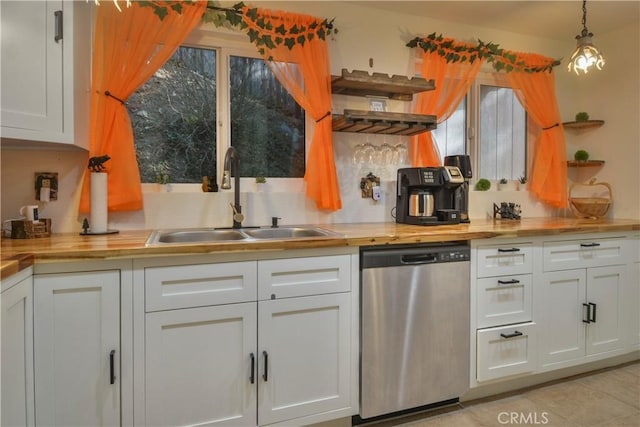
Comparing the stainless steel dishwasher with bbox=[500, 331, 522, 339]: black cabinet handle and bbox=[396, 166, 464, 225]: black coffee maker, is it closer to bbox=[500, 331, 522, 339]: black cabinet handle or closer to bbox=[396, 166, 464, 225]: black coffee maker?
bbox=[500, 331, 522, 339]: black cabinet handle

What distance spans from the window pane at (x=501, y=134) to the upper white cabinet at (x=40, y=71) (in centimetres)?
271

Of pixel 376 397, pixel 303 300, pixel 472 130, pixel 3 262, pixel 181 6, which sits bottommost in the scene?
pixel 376 397

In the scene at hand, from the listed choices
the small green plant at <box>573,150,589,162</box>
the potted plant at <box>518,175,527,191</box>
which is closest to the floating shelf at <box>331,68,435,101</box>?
the potted plant at <box>518,175,527,191</box>

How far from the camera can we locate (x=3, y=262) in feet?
3.94

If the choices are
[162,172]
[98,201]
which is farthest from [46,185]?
[162,172]

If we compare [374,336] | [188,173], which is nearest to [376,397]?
[374,336]

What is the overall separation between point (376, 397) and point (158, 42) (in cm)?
216

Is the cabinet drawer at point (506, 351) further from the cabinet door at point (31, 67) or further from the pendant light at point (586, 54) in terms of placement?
the cabinet door at point (31, 67)

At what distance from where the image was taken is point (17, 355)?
4.30 feet

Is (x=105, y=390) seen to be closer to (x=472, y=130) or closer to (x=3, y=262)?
(x=3, y=262)

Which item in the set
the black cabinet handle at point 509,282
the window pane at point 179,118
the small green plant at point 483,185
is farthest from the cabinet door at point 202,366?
the small green plant at point 483,185

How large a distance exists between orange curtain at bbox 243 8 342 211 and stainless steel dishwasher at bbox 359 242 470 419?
0.66m

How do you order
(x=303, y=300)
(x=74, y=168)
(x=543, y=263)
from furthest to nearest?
(x=543, y=263)
(x=74, y=168)
(x=303, y=300)

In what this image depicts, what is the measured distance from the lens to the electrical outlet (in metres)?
1.96
